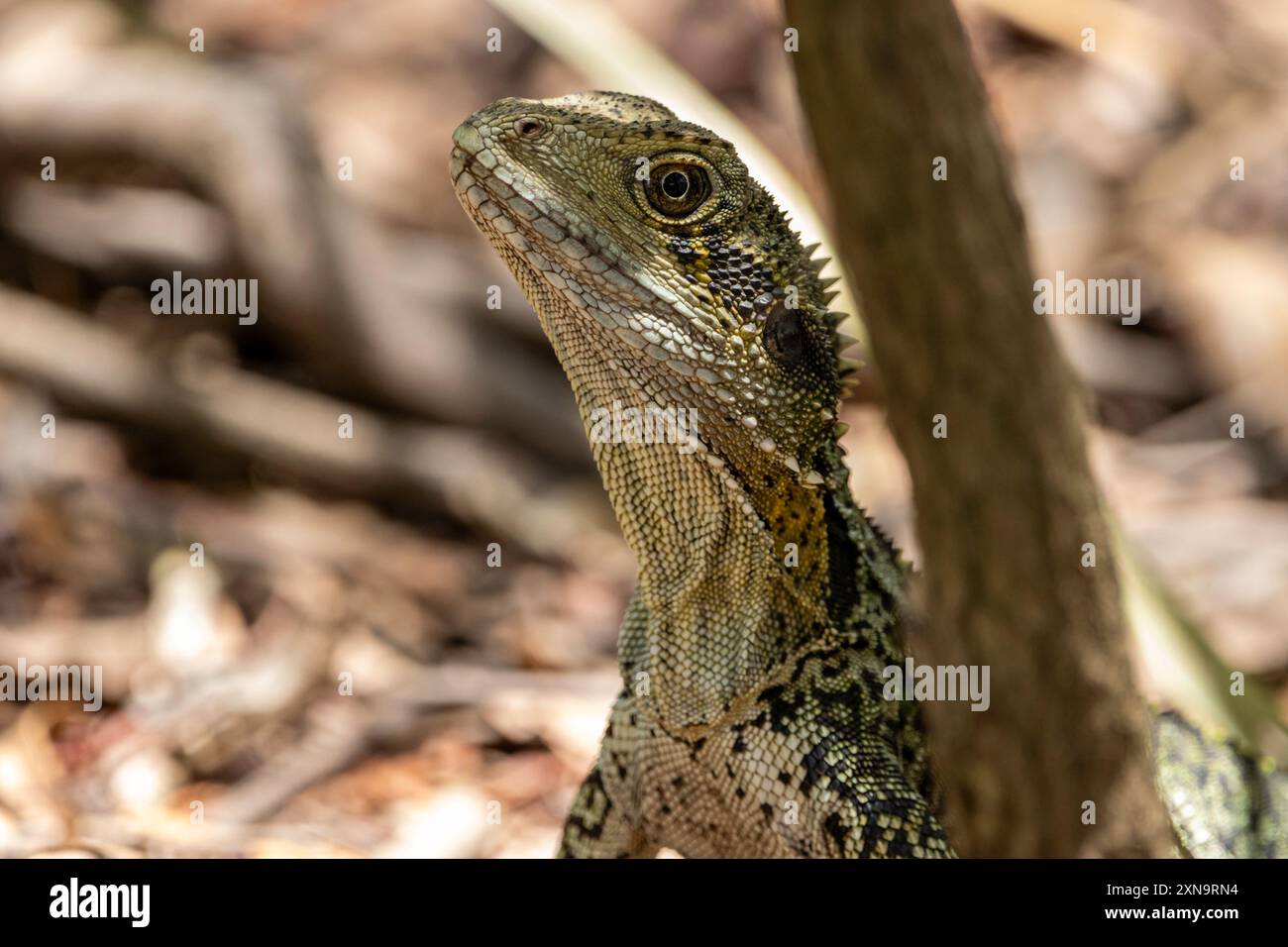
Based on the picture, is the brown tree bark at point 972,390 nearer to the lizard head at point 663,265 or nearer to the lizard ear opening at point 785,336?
the lizard head at point 663,265

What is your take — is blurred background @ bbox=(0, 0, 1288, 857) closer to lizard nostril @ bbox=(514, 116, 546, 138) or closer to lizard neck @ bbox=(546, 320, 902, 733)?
lizard nostril @ bbox=(514, 116, 546, 138)

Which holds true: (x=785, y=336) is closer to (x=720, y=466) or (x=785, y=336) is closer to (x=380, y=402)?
(x=720, y=466)

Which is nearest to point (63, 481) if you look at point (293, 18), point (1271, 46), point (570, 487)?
point (570, 487)

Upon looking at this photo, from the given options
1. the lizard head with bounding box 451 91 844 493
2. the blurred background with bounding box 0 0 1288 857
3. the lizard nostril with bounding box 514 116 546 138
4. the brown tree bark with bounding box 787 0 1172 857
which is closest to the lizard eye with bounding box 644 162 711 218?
the lizard head with bounding box 451 91 844 493

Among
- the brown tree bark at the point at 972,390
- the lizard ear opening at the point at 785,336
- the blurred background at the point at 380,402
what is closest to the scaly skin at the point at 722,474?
the lizard ear opening at the point at 785,336

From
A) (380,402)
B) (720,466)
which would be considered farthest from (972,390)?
(380,402)

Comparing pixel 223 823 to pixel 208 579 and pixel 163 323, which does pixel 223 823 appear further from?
pixel 163 323
